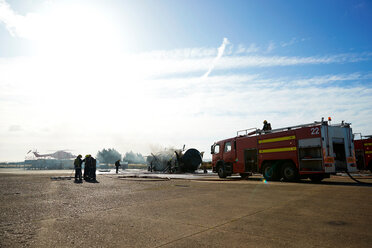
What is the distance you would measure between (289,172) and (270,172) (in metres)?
1.16

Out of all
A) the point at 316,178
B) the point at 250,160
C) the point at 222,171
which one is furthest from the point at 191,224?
the point at 222,171

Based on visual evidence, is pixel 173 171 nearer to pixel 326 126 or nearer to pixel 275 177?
pixel 275 177

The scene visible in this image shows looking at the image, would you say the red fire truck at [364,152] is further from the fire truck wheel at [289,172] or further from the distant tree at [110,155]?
the distant tree at [110,155]

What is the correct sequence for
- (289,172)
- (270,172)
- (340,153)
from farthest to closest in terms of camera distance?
1. (270,172)
2. (289,172)
3. (340,153)

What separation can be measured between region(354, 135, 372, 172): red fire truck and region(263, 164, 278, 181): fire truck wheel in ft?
27.9

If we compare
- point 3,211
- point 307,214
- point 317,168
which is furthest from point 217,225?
point 317,168

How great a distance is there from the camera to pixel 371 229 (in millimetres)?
3760

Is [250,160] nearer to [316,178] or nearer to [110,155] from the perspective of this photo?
[316,178]

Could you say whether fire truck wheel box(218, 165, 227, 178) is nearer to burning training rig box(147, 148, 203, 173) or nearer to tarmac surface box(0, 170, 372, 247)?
tarmac surface box(0, 170, 372, 247)

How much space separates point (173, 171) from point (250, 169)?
55.7ft

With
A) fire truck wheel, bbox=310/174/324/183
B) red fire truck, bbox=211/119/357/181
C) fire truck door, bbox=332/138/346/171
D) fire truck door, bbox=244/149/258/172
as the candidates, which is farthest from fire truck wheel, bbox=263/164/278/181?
fire truck door, bbox=332/138/346/171

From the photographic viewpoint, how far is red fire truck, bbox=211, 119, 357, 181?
11953mm

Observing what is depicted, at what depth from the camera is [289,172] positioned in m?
13.1

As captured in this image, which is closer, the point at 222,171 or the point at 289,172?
the point at 289,172
